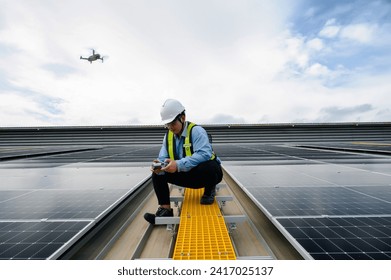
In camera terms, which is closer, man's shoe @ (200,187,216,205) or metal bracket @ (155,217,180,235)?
metal bracket @ (155,217,180,235)

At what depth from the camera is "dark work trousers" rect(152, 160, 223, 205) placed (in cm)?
279

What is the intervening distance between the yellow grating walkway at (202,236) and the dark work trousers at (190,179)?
0.99 feet

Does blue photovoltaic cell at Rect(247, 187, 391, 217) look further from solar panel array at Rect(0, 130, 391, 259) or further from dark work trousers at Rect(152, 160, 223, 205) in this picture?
dark work trousers at Rect(152, 160, 223, 205)

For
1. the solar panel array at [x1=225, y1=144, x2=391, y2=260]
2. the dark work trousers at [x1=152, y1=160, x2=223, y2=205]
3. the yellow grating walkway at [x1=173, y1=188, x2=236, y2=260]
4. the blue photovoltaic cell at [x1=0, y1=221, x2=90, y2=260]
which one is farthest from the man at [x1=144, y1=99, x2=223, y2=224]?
the blue photovoltaic cell at [x1=0, y1=221, x2=90, y2=260]

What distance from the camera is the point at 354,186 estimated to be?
3.47 m

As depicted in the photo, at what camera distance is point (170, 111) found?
9.03ft

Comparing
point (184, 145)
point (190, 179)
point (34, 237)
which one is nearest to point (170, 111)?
point (184, 145)

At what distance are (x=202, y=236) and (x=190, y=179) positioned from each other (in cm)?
98

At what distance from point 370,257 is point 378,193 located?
2.07m

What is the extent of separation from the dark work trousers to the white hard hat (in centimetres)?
76

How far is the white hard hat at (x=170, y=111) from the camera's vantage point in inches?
108
